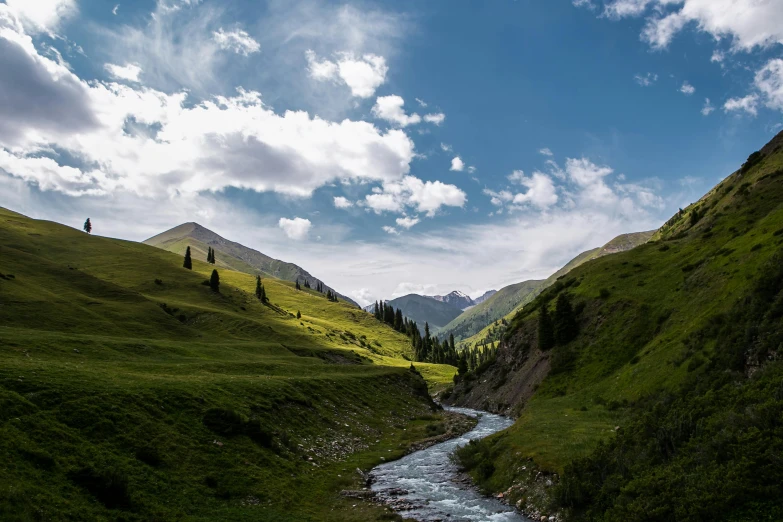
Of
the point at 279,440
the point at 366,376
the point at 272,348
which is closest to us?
the point at 279,440

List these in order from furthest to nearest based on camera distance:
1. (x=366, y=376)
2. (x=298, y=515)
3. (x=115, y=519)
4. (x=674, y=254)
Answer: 1. (x=674, y=254)
2. (x=366, y=376)
3. (x=298, y=515)
4. (x=115, y=519)

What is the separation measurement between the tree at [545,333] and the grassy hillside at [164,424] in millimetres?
27588

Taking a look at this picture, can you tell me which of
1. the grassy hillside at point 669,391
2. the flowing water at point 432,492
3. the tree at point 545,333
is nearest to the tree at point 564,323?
the tree at point 545,333

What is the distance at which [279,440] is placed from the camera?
34281 mm

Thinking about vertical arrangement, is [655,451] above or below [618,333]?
below

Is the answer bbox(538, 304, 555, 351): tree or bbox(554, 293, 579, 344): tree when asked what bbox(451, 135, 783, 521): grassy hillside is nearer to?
bbox(554, 293, 579, 344): tree

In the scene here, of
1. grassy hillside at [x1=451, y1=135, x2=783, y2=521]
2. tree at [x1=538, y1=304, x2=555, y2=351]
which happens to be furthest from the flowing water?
tree at [x1=538, y1=304, x2=555, y2=351]

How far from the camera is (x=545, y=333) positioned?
7912 cm

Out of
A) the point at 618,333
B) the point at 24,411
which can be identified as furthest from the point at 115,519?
the point at 618,333

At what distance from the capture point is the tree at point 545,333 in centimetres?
7812

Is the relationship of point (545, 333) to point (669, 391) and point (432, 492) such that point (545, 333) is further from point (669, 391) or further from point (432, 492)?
point (432, 492)

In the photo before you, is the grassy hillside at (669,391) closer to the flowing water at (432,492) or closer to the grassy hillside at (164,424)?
the flowing water at (432,492)

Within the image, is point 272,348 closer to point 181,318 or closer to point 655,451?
point 181,318

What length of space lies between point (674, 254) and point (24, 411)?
94.6 meters
